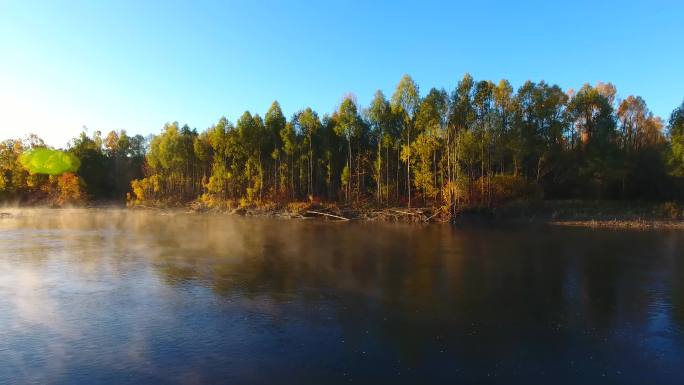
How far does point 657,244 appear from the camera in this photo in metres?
28.1

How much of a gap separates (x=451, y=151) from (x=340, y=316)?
134ft

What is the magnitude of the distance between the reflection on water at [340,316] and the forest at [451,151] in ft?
86.4

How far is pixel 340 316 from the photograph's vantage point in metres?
13.0

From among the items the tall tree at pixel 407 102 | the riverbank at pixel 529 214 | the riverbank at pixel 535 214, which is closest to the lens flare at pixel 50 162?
the riverbank at pixel 529 214

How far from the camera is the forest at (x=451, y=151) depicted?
164 ft

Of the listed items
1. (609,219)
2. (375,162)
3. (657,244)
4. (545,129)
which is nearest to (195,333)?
(657,244)

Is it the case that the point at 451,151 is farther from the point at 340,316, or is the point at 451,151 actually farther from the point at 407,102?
the point at 340,316

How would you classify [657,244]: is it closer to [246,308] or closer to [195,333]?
[246,308]

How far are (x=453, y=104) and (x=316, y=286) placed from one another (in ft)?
132

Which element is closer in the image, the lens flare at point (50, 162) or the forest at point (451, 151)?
the forest at point (451, 151)

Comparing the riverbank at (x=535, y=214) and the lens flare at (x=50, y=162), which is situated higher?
the lens flare at (x=50, y=162)

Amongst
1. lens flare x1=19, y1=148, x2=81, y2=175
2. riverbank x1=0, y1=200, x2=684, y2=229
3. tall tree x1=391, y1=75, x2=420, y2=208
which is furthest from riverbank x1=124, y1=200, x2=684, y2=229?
lens flare x1=19, y1=148, x2=81, y2=175

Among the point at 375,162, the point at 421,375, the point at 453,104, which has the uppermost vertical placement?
the point at 453,104

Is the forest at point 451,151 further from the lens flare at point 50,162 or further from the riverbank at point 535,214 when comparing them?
the lens flare at point 50,162
